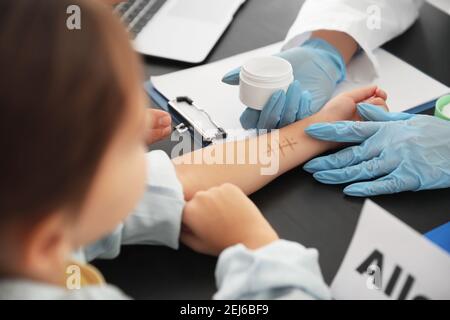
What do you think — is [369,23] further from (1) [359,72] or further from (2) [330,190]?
(2) [330,190]

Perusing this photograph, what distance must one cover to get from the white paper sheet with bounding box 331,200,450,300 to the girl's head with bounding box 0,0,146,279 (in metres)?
0.29

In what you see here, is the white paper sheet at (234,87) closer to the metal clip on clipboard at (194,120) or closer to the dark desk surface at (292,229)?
the metal clip on clipboard at (194,120)

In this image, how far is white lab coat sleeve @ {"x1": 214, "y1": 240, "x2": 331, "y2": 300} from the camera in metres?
0.66

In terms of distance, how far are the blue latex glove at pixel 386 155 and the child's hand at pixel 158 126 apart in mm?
221

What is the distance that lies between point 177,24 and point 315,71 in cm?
33

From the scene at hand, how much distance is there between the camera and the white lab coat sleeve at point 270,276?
0.66 m

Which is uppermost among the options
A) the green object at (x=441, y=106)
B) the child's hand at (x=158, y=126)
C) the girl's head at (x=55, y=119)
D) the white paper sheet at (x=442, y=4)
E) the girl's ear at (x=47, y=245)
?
the girl's head at (x=55, y=119)

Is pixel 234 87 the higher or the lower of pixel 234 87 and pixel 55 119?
the lower

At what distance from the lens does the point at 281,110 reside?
96 cm

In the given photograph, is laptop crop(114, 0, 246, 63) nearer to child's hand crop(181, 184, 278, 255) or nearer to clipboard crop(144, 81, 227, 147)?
clipboard crop(144, 81, 227, 147)

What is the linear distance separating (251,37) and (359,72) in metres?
0.23

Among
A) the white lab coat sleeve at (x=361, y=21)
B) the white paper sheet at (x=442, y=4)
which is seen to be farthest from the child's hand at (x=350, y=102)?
the white paper sheet at (x=442, y=4)

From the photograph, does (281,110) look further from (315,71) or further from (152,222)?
(152,222)

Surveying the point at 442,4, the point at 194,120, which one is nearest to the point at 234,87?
the point at 194,120
